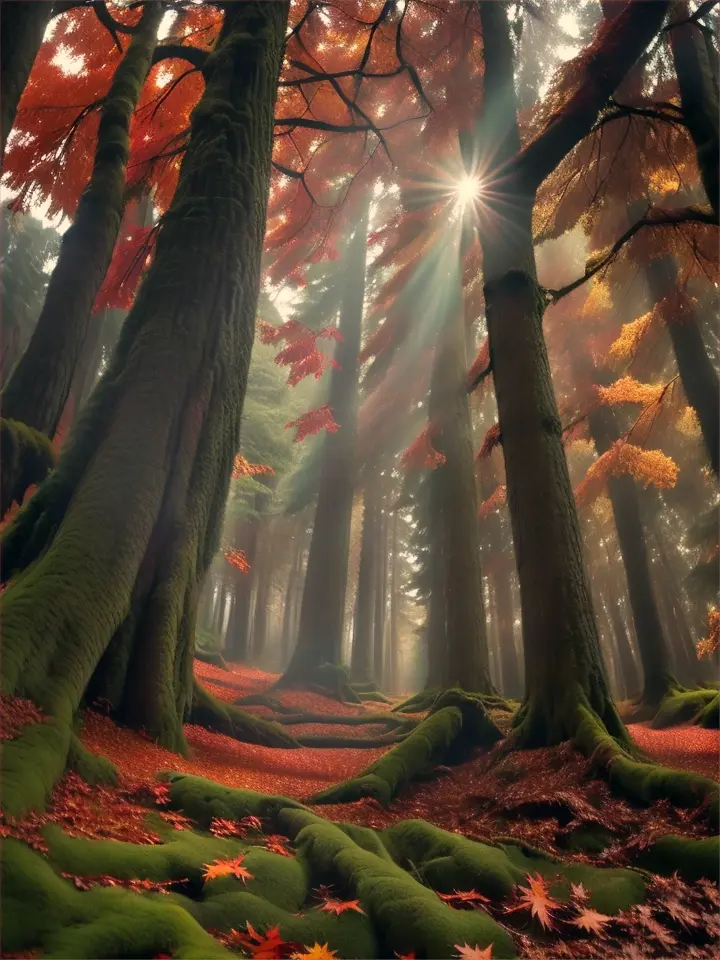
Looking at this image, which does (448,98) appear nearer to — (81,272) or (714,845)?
(81,272)

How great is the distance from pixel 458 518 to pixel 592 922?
8.50 m

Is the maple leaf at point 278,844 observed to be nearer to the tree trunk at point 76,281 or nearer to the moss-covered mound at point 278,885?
the moss-covered mound at point 278,885

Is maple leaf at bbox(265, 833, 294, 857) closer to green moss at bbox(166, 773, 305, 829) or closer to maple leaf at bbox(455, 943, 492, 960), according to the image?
green moss at bbox(166, 773, 305, 829)

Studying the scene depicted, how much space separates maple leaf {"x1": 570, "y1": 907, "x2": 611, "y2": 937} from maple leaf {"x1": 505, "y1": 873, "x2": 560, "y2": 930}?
11 centimetres

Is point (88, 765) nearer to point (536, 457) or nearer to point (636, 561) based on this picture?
point (536, 457)

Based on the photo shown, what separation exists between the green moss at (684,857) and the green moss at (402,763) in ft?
6.32

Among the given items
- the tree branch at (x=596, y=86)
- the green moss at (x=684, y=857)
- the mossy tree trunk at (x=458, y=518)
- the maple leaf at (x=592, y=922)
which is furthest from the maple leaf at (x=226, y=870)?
the mossy tree trunk at (x=458, y=518)

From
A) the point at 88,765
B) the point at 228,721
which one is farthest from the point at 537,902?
the point at 228,721

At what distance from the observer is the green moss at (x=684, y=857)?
2.82 metres

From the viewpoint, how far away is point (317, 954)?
73.1 inches

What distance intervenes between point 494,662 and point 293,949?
31746mm

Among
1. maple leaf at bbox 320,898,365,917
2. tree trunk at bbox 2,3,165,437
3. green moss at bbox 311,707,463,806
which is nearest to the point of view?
maple leaf at bbox 320,898,365,917

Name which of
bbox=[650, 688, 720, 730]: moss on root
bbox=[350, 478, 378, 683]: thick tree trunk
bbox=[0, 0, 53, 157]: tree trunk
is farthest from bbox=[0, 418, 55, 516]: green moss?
bbox=[350, 478, 378, 683]: thick tree trunk

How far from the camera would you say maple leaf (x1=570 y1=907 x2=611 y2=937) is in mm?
2340
